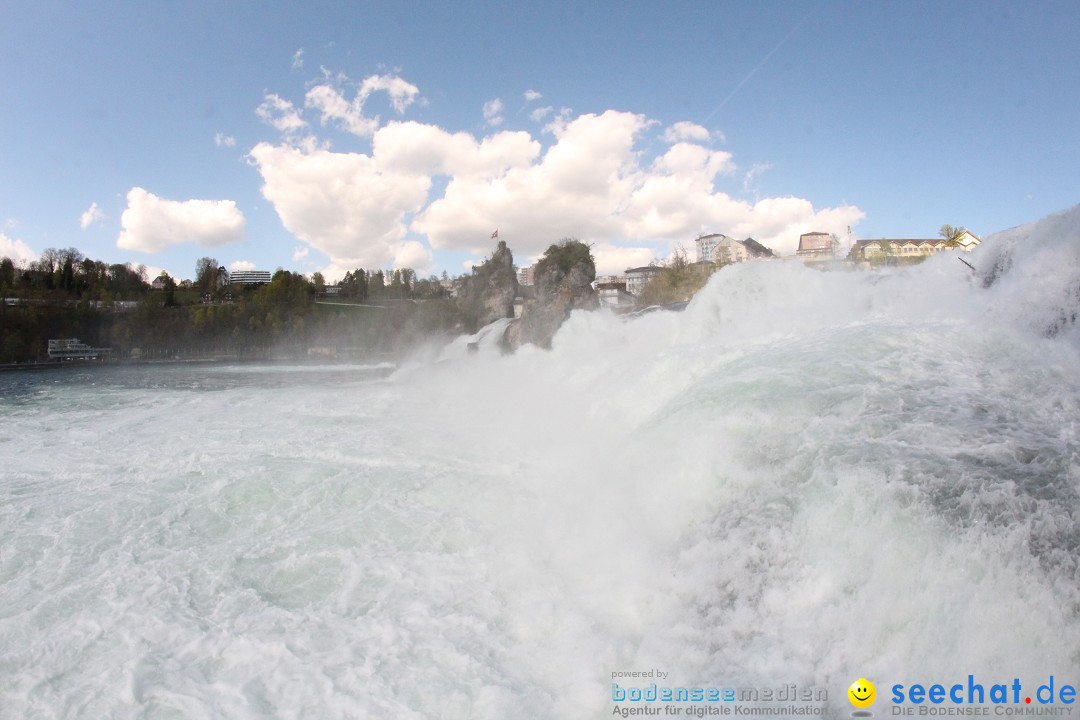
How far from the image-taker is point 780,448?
237 inches

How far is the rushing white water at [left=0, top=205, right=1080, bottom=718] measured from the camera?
4145mm

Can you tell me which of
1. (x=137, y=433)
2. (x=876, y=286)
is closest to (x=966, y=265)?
(x=876, y=286)

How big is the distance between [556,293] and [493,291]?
20588 millimetres

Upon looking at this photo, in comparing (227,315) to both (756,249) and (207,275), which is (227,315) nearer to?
(207,275)

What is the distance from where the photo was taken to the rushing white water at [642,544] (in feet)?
13.6

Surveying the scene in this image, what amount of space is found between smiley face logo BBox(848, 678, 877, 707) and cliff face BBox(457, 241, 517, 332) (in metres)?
49.5

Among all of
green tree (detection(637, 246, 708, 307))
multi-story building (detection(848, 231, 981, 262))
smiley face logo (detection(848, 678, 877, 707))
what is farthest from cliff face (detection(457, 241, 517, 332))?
smiley face logo (detection(848, 678, 877, 707))

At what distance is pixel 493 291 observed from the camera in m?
53.8

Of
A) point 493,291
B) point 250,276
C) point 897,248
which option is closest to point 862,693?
point 493,291

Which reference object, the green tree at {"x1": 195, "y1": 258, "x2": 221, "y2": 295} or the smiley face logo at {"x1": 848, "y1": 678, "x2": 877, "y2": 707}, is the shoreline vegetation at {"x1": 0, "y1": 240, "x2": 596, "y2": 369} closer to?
the green tree at {"x1": 195, "y1": 258, "x2": 221, "y2": 295}

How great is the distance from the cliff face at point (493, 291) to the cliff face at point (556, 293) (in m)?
17.0

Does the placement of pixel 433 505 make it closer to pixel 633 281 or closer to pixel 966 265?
pixel 966 265

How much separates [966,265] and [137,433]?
18.4 meters

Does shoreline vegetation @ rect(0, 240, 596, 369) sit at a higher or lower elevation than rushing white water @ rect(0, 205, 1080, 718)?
higher
